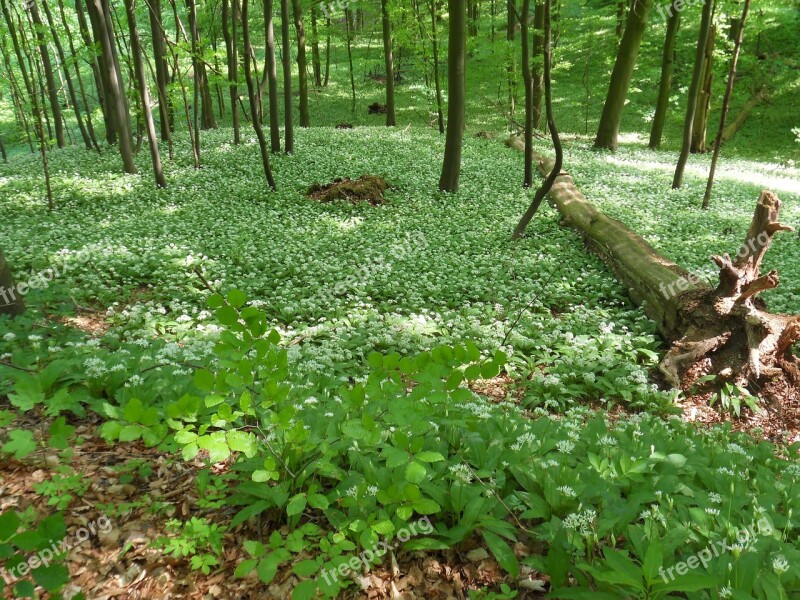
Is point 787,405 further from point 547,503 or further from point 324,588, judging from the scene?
point 324,588

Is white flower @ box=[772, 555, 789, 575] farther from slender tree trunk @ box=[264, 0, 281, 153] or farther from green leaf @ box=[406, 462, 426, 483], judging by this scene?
slender tree trunk @ box=[264, 0, 281, 153]

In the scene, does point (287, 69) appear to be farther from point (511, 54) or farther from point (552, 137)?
point (552, 137)

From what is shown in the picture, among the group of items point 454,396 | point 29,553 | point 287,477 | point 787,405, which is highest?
point 454,396

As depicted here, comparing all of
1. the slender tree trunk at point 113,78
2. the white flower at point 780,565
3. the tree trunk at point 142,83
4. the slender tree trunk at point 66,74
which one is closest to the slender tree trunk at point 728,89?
the white flower at point 780,565

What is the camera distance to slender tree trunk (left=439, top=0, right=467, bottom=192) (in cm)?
1286

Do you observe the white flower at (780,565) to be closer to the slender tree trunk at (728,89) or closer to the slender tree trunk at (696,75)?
the slender tree trunk at (728,89)

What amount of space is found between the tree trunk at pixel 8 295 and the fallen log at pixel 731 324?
7.90 metres

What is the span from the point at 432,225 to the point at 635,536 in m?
9.99

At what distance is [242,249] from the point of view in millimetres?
10156

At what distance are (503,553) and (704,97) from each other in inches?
1019

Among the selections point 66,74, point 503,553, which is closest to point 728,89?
point 503,553

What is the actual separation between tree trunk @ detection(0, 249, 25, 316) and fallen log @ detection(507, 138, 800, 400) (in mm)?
7900

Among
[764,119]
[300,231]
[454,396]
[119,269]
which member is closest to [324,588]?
[454,396]

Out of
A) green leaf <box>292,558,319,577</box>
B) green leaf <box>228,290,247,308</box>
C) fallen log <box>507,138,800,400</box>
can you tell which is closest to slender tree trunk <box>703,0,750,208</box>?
fallen log <box>507,138,800,400</box>
